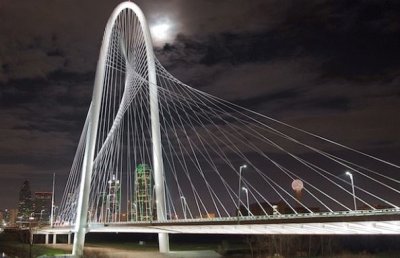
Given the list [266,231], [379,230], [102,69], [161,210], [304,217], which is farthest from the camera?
[102,69]

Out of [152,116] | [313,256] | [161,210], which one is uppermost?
[152,116]

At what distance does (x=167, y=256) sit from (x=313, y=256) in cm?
1536

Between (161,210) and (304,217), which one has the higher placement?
(161,210)

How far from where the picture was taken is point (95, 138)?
40281 millimetres

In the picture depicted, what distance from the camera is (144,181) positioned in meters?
94.1

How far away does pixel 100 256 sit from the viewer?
4409 centimetres

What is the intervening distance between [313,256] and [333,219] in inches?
1124

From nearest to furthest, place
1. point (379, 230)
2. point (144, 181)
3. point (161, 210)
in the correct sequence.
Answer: point (379, 230)
point (161, 210)
point (144, 181)

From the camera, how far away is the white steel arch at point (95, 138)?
132ft

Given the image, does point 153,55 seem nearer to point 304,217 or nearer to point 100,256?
point 100,256

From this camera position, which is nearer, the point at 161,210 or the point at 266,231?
the point at 266,231

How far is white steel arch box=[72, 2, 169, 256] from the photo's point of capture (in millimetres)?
40281

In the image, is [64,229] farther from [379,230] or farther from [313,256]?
[379,230]

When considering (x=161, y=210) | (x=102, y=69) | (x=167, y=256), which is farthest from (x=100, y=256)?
(x=102, y=69)
